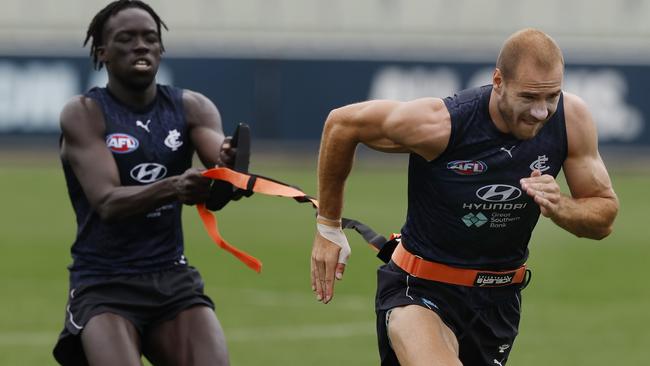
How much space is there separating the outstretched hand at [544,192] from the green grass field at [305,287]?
5.86 m

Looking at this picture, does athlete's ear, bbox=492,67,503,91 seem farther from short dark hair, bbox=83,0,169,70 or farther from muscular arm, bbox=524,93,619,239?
short dark hair, bbox=83,0,169,70

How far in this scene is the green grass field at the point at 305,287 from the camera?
44.6 feet

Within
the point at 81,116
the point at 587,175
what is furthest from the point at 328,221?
the point at 81,116

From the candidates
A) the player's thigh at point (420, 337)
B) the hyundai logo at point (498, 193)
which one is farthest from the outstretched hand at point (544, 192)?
the player's thigh at point (420, 337)

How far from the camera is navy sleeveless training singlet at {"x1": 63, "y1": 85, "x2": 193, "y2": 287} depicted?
27.4ft

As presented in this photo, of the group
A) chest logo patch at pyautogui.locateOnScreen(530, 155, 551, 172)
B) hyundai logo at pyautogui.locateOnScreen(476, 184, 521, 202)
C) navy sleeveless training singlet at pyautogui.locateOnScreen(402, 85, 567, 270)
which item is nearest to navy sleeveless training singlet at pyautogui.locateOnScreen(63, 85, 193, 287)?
navy sleeveless training singlet at pyautogui.locateOnScreen(402, 85, 567, 270)

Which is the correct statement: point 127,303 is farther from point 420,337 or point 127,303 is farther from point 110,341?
point 420,337

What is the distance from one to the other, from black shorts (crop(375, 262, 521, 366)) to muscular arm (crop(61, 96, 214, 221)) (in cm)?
110

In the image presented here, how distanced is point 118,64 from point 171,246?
3.40 ft

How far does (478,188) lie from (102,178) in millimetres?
2010

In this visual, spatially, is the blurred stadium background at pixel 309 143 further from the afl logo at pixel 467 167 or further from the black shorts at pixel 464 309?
the afl logo at pixel 467 167

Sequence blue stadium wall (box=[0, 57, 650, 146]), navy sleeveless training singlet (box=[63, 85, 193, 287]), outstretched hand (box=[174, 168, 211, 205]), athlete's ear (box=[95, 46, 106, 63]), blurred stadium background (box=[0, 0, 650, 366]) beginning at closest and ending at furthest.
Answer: outstretched hand (box=[174, 168, 211, 205]) < navy sleeveless training singlet (box=[63, 85, 193, 287]) < athlete's ear (box=[95, 46, 106, 63]) < blurred stadium background (box=[0, 0, 650, 366]) < blue stadium wall (box=[0, 57, 650, 146])

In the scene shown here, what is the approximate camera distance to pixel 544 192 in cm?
712

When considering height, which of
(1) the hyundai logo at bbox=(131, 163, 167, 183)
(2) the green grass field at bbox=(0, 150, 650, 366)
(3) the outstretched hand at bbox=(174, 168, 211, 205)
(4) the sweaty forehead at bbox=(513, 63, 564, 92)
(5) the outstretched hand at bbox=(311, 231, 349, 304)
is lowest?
(2) the green grass field at bbox=(0, 150, 650, 366)
